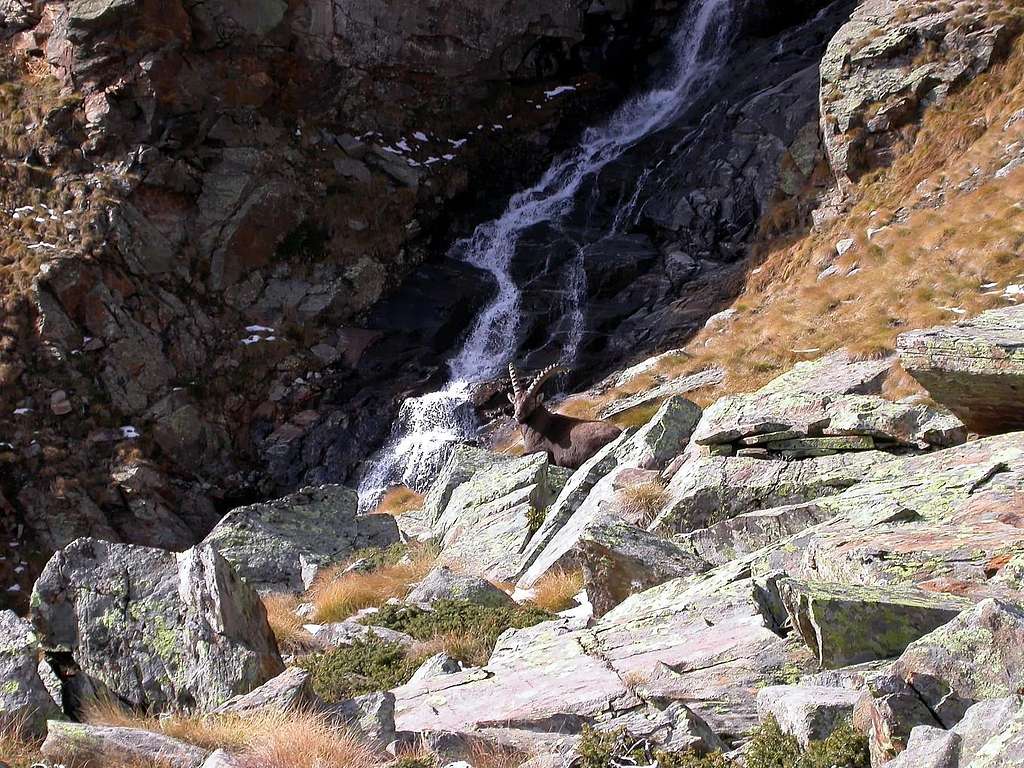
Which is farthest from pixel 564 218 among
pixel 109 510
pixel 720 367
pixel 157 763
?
pixel 157 763

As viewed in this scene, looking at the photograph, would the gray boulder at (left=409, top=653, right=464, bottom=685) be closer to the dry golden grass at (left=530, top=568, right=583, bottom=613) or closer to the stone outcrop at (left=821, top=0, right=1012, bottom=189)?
the dry golden grass at (left=530, top=568, right=583, bottom=613)

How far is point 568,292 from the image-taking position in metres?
33.4

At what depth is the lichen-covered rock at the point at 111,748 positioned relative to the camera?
5.01 m

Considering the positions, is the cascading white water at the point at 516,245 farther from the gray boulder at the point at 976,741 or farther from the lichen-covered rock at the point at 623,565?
the gray boulder at the point at 976,741

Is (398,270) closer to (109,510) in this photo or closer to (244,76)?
(244,76)

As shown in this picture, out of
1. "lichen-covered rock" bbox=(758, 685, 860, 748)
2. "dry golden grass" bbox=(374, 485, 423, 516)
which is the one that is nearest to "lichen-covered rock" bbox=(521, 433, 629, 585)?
"lichen-covered rock" bbox=(758, 685, 860, 748)

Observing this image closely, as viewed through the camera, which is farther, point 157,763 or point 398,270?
point 398,270

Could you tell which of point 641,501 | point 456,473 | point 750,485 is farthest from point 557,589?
point 456,473

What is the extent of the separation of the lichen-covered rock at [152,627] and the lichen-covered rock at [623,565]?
2856 mm

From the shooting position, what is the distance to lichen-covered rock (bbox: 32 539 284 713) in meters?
6.33

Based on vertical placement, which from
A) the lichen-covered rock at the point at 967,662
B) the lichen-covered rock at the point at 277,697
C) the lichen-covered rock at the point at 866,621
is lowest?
the lichen-covered rock at the point at 866,621

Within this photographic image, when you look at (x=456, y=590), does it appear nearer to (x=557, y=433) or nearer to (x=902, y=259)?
(x=557, y=433)

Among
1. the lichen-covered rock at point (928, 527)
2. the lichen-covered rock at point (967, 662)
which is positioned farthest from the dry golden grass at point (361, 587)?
the lichen-covered rock at point (967, 662)

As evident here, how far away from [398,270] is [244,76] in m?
9.72
